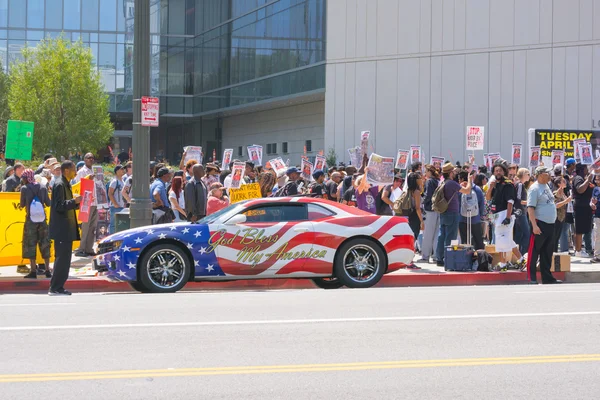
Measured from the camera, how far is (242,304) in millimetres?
11430

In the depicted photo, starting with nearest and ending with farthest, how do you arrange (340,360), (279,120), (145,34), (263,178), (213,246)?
(340,360)
(213,246)
(145,34)
(263,178)
(279,120)

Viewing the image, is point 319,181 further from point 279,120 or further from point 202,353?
point 279,120

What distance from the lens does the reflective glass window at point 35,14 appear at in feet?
170

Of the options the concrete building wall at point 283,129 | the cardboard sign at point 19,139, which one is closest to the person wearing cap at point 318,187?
the cardboard sign at point 19,139

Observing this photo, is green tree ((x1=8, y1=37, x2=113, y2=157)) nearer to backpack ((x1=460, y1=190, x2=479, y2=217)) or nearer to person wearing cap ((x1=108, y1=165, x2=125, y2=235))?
person wearing cap ((x1=108, y1=165, x2=125, y2=235))

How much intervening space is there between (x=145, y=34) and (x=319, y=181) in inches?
170

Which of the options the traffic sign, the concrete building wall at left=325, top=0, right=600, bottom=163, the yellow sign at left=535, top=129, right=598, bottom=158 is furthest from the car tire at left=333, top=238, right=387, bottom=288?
the concrete building wall at left=325, top=0, right=600, bottom=163

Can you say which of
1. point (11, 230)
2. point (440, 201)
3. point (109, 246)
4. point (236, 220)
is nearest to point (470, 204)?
point (440, 201)

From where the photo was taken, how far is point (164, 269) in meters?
13.4

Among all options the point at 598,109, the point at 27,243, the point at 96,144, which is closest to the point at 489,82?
the point at 598,109

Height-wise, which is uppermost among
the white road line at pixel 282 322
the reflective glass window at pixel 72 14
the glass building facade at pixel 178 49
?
the reflective glass window at pixel 72 14

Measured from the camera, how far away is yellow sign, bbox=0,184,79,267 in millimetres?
14945

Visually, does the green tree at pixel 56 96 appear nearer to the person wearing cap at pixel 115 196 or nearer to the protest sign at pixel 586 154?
the person wearing cap at pixel 115 196

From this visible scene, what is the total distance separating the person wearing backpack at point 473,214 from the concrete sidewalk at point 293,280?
90 centimetres
